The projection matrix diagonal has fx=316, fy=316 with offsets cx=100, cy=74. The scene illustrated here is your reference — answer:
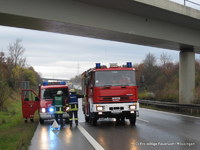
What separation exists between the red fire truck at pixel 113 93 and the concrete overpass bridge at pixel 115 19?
2856mm

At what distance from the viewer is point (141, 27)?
18.8 metres

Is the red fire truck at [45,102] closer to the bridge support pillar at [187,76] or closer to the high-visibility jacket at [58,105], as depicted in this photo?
the high-visibility jacket at [58,105]

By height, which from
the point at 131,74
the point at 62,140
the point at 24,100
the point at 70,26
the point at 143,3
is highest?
the point at 143,3

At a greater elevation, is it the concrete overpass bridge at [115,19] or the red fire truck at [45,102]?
the concrete overpass bridge at [115,19]

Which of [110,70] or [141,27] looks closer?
[110,70]

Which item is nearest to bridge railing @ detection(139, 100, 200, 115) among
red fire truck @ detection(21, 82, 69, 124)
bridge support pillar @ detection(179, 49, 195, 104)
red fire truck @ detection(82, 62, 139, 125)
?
bridge support pillar @ detection(179, 49, 195, 104)

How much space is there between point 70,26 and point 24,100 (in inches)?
213

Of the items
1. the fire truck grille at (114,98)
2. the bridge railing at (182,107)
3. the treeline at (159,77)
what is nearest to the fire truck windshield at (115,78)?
the fire truck grille at (114,98)

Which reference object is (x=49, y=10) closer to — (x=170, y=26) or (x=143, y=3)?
(x=143, y=3)

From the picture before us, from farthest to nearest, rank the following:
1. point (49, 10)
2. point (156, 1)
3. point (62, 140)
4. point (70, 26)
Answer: point (156, 1) → point (70, 26) → point (49, 10) → point (62, 140)

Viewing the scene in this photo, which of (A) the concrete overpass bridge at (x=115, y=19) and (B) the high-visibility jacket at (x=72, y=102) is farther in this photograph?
(B) the high-visibility jacket at (x=72, y=102)

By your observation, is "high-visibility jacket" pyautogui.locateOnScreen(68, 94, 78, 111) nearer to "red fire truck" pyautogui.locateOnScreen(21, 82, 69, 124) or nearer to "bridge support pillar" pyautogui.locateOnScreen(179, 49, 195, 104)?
"red fire truck" pyautogui.locateOnScreen(21, 82, 69, 124)

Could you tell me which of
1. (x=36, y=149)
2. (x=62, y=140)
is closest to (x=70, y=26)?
(x=62, y=140)

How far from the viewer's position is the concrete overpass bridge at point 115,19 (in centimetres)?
1401
